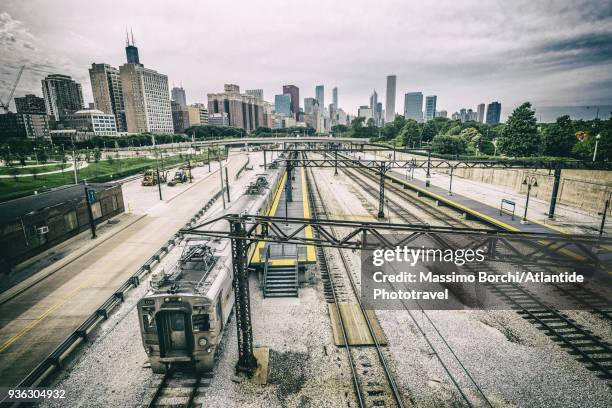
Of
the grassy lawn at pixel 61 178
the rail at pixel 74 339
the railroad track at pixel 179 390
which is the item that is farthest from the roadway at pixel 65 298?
the grassy lawn at pixel 61 178

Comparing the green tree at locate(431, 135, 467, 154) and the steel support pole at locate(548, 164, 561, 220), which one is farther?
the green tree at locate(431, 135, 467, 154)

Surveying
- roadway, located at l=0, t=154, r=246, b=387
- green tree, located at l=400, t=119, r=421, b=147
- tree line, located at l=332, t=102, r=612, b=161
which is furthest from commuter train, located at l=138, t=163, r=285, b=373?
green tree, located at l=400, t=119, r=421, b=147

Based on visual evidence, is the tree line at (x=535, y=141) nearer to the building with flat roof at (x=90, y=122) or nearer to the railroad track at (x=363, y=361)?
the railroad track at (x=363, y=361)

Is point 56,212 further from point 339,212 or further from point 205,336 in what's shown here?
point 339,212

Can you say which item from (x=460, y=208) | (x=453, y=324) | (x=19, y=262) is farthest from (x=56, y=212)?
(x=460, y=208)

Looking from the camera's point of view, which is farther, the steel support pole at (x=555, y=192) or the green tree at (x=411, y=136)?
the green tree at (x=411, y=136)

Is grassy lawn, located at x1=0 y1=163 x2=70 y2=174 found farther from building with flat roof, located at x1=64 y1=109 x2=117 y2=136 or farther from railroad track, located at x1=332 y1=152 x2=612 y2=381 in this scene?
building with flat roof, located at x1=64 y1=109 x2=117 y2=136
